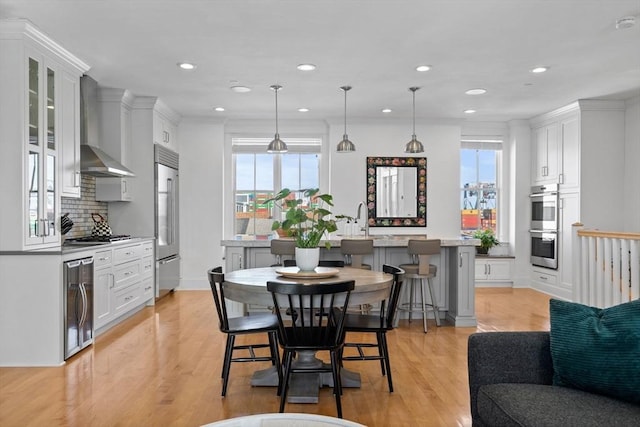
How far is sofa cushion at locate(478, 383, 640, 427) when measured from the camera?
1678 mm

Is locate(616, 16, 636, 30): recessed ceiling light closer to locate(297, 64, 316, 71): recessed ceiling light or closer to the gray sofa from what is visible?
locate(297, 64, 316, 71): recessed ceiling light

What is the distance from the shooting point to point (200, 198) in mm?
7621

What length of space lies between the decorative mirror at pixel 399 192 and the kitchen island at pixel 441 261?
224 centimetres

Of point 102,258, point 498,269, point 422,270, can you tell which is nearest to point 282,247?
point 422,270

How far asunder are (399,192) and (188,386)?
16.8 feet

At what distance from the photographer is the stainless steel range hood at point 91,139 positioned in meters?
5.11

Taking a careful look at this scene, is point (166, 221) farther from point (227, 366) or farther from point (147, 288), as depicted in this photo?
point (227, 366)

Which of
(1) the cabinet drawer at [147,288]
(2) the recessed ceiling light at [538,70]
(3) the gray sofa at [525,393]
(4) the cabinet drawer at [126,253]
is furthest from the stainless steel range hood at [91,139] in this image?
(2) the recessed ceiling light at [538,70]

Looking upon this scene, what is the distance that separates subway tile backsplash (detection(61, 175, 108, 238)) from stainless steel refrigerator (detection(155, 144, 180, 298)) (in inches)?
29.6

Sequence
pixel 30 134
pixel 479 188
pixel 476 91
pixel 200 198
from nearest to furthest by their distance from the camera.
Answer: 1. pixel 30 134
2. pixel 476 91
3. pixel 200 198
4. pixel 479 188

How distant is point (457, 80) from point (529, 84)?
91 cm

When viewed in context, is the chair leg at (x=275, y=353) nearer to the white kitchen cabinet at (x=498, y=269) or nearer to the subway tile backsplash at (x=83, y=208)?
the subway tile backsplash at (x=83, y=208)

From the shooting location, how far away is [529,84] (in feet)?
18.9

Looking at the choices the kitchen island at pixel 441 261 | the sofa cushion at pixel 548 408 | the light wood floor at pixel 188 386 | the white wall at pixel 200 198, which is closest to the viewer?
the sofa cushion at pixel 548 408
